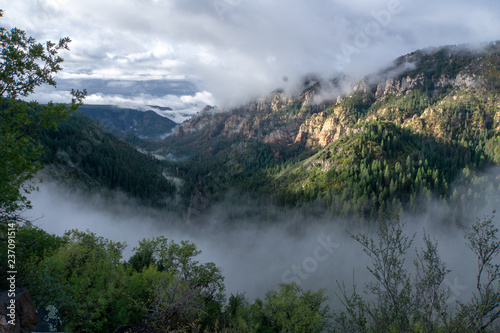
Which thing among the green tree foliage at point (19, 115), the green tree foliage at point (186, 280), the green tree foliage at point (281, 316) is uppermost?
the green tree foliage at point (19, 115)

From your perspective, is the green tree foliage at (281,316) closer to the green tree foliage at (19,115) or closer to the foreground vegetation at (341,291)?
the foreground vegetation at (341,291)

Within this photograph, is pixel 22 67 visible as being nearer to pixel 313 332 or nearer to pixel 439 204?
pixel 313 332

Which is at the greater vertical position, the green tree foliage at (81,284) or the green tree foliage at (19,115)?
the green tree foliage at (19,115)

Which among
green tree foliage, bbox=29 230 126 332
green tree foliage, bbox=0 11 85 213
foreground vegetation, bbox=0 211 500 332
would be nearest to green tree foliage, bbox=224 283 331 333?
foreground vegetation, bbox=0 211 500 332

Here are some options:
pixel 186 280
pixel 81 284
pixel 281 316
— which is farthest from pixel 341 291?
pixel 81 284

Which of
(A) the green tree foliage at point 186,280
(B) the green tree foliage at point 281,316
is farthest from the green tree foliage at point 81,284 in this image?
(B) the green tree foliage at point 281,316

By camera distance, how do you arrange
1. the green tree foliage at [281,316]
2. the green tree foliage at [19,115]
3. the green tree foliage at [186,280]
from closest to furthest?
the green tree foliage at [19,115]
the green tree foliage at [186,280]
the green tree foliage at [281,316]

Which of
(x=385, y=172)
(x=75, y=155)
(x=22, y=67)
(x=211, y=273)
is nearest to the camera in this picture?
(x=22, y=67)

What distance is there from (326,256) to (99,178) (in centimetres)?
16800

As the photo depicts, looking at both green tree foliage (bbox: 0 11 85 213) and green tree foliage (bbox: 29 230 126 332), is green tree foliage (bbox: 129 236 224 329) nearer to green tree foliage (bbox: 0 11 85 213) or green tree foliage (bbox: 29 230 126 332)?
green tree foliage (bbox: 29 230 126 332)

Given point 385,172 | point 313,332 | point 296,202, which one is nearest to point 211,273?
point 313,332

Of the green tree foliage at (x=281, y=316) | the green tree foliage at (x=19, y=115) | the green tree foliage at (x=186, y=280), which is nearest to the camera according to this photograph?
the green tree foliage at (x=19, y=115)

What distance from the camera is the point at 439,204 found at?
6781 inches

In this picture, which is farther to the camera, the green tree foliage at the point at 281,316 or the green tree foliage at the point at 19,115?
the green tree foliage at the point at 281,316
